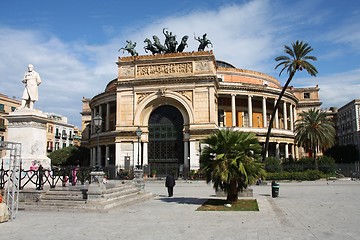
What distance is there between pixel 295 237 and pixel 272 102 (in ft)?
169

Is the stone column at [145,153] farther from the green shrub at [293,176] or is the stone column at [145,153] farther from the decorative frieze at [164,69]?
the green shrub at [293,176]

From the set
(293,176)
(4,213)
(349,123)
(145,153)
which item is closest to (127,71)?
(145,153)

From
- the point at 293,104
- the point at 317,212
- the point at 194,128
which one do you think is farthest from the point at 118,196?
the point at 293,104

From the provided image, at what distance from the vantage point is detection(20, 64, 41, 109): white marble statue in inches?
682

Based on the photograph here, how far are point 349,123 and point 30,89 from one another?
75.9 m

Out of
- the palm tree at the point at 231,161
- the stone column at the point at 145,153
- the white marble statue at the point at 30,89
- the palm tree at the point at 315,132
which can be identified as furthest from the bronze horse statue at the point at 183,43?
the white marble statue at the point at 30,89

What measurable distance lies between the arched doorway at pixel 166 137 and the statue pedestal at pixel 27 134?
29830mm

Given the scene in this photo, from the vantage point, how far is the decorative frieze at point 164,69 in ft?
153

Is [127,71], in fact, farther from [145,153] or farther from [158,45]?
[145,153]

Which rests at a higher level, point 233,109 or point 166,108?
point 233,109

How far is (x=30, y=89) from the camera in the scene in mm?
17422

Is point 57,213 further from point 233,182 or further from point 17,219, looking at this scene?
point 233,182

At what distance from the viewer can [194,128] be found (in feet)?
147

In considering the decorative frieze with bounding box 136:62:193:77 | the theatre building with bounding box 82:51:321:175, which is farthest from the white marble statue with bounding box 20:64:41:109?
the decorative frieze with bounding box 136:62:193:77
